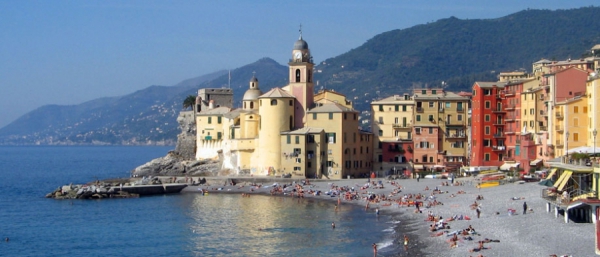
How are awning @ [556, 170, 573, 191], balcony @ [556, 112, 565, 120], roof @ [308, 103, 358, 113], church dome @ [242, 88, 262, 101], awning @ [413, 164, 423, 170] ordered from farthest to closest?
1. church dome @ [242, 88, 262, 101]
2. awning @ [413, 164, 423, 170]
3. roof @ [308, 103, 358, 113]
4. balcony @ [556, 112, 565, 120]
5. awning @ [556, 170, 573, 191]

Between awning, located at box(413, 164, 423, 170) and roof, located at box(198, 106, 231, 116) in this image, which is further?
roof, located at box(198, 106, 231, 116)

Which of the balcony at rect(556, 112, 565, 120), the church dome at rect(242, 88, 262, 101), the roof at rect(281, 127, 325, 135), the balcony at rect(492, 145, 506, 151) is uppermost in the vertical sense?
the church dome at rect(242, 88, 262, 101)

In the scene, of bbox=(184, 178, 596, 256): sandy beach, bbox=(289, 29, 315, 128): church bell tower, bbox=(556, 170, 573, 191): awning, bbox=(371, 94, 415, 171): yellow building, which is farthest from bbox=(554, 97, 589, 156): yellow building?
bbox=(289, 29, 315, 128): church bell tower

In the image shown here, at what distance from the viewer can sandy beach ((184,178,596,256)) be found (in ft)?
135

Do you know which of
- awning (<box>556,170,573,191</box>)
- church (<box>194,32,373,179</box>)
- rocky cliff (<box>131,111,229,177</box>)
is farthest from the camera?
rocky cliff (<box>131,111,229,177</box>)

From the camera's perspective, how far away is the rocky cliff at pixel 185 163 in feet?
322

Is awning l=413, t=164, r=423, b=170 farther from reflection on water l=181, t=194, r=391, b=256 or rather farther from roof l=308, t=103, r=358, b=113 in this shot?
reflection on water l=181, t=194, r=391, b=256

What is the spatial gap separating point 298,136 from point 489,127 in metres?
19.0

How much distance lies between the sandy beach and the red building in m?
7.29

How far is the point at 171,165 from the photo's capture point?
4099 inches

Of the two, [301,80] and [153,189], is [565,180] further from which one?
[153,189]

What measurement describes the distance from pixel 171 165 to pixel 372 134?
27372 millimetres

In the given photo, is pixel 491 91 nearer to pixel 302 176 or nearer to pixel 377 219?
pixel 302 176

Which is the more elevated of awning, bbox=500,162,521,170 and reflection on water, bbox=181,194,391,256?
awning, bbox=500,162,521,170
